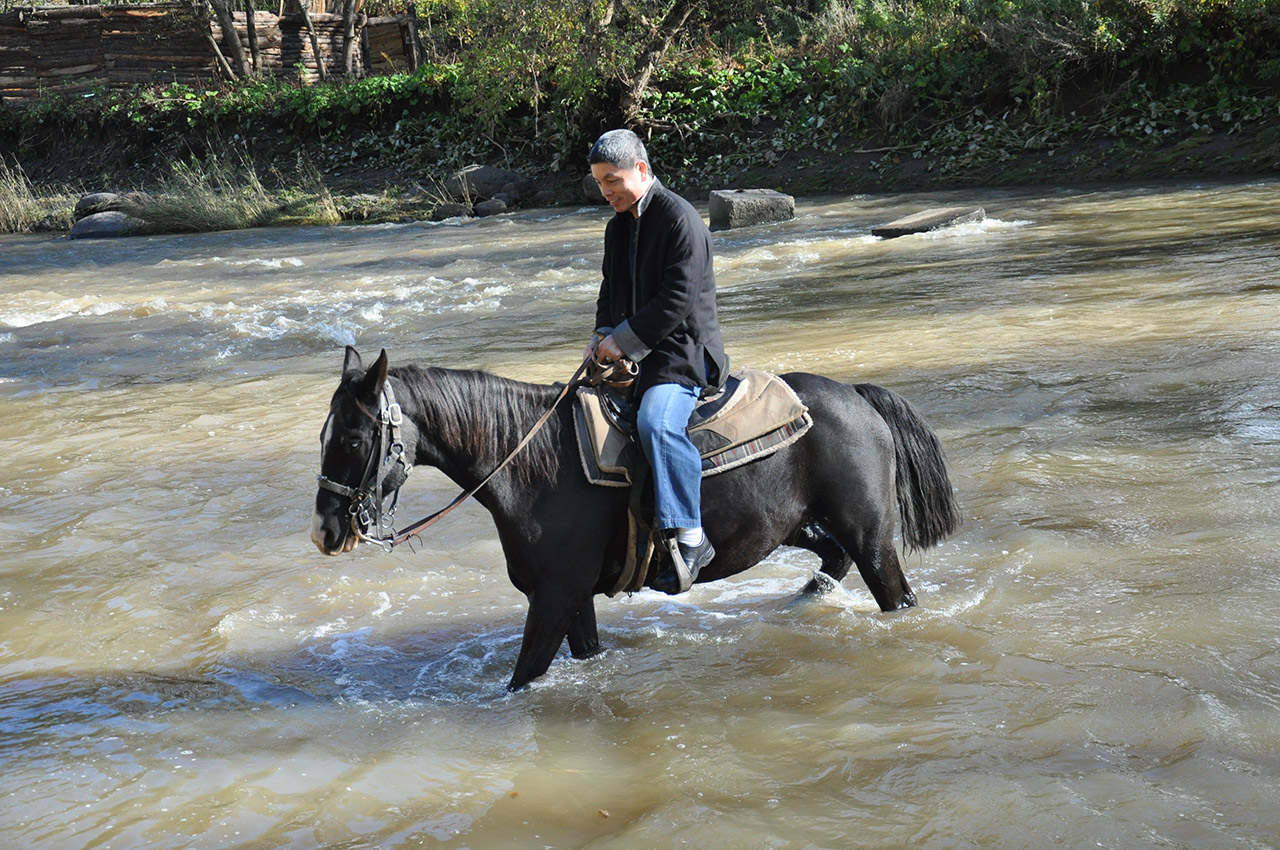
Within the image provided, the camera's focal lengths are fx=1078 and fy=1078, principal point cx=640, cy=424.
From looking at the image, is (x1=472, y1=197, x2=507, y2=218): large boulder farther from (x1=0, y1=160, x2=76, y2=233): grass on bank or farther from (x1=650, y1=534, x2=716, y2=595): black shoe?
(x1=650, y1=534, x2=716, y2=595): black shoe

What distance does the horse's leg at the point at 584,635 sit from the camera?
4973mm

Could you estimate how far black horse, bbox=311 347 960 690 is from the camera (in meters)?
4.10

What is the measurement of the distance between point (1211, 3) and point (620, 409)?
22.2 m

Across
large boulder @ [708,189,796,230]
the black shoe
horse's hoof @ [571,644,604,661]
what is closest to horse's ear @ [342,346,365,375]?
the black shoe

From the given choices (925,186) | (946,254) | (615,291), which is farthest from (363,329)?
(925,186)

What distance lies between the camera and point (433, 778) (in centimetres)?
405

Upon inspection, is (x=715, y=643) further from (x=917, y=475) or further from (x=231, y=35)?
(x=231, y=35)

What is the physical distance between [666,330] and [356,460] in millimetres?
1327

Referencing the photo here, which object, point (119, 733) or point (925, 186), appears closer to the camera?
point (119, 733)

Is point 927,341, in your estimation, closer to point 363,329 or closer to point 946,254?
point 946,254

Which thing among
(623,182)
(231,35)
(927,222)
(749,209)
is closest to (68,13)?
(231,35)

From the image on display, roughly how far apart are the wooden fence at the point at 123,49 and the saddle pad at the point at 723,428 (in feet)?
108

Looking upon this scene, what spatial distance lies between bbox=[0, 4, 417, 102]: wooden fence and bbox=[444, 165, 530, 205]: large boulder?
10.8 metres

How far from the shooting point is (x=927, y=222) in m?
17.2
